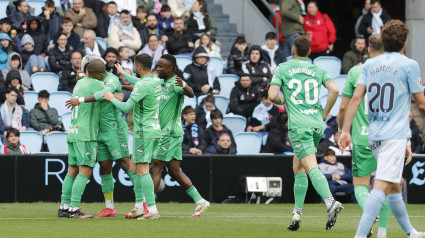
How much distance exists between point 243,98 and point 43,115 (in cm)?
431

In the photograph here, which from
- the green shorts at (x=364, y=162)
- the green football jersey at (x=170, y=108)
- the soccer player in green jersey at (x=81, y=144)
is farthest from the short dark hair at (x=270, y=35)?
the green shorts at (x=364, y=162)

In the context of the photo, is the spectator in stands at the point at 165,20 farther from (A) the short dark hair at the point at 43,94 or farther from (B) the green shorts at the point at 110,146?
(B) the green shorts at the point at 110,146

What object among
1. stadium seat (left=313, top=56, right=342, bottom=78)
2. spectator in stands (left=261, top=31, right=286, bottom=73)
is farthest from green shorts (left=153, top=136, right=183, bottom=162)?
stadium seat (left=313, top=56, right=342, bottom=78)

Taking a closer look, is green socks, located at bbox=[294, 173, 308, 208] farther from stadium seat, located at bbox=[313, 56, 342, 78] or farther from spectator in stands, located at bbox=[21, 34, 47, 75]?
stadium seat, located at bbox=[313, 56, 342, 78]

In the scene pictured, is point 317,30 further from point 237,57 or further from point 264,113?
point 264,113

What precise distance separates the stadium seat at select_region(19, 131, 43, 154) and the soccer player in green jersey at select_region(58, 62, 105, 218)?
17.2ft

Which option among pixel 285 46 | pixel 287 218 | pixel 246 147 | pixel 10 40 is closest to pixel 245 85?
pixel 246 147

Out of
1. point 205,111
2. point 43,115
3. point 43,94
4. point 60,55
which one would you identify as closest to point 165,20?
point 60,55

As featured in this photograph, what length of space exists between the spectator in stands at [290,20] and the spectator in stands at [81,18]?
4.64 metres

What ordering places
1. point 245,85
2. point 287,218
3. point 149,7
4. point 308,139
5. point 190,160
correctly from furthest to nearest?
point 149,7 → point 245,85 → point 190,160 → point 287,218 → point 308,139

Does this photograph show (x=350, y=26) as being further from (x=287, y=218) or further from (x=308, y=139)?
(x=308, y=139)

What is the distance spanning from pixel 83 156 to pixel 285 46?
11.2 metres

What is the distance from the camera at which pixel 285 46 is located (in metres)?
22.5

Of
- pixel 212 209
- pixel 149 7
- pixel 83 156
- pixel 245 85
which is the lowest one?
pixel 212 209
